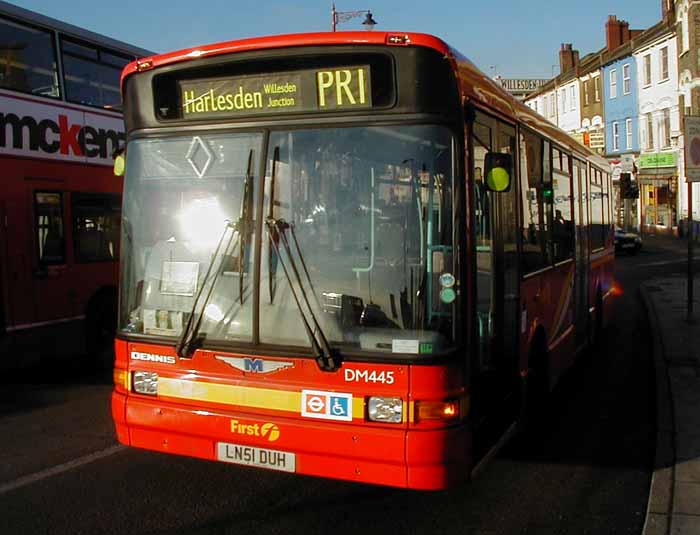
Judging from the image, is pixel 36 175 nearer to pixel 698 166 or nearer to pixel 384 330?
pixel 384 330

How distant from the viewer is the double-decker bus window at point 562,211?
750 centimetres

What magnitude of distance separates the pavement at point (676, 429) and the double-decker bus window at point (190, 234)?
290cm

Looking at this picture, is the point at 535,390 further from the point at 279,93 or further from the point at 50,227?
the point at 50,227

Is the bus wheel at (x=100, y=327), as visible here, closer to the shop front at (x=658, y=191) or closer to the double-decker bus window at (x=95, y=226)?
the double-decker bus window at (x=95, y=226)

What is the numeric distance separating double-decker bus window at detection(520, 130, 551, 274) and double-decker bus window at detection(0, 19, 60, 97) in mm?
6258

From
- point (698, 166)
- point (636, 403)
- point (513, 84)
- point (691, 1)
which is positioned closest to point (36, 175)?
point (636, 403)

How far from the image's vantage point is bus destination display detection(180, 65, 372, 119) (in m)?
4.54

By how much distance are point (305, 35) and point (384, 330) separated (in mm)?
1850

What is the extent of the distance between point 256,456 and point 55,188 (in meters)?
6.29

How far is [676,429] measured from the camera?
6664 millimetres

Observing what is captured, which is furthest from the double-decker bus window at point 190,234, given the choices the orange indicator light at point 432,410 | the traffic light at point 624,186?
the traffic light at point 624,186

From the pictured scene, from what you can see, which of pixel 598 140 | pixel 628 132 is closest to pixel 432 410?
pixel 598 140

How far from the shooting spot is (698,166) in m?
11.9

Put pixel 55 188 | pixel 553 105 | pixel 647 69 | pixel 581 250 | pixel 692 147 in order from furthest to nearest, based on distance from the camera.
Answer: pixel 553 105 < pixel 647 69 < pixel 692 147 < pixel 55 188 < pixel 581 250
